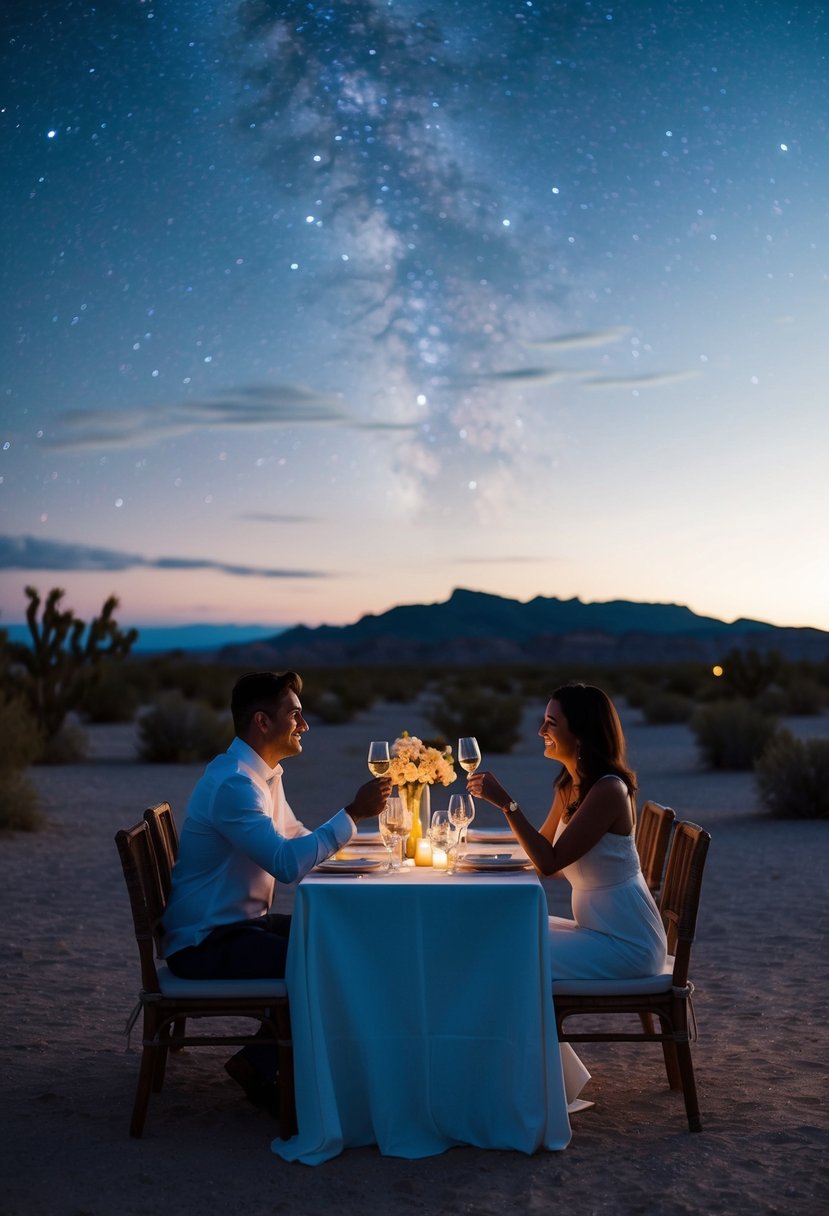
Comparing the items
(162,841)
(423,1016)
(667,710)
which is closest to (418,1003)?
(423,1016)

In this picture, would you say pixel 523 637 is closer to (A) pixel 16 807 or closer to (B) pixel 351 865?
(A) pixel 16 807

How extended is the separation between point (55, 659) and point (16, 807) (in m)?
9.43

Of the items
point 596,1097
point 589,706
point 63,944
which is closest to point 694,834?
point 589,706

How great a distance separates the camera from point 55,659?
2269cm

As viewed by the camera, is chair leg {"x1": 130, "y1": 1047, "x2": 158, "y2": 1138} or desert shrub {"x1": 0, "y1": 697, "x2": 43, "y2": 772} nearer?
chair leg {"x1": 130, "y1": 1047, "x2": 158, "y2": 1138}

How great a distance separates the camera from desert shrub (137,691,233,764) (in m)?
21.4

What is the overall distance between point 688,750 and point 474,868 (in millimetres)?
19823

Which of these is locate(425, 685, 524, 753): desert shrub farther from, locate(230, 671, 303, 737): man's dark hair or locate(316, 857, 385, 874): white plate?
locate(230, 671, 303, 737): man's dark hair

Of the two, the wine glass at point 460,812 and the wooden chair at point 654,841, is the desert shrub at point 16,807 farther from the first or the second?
the wine glass at point 460,812

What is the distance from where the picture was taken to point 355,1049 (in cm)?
470

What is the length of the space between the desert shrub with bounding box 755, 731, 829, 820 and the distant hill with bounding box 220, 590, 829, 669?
334ft

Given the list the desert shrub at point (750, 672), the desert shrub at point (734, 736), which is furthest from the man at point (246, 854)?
the desert shrub at point (750, 672)

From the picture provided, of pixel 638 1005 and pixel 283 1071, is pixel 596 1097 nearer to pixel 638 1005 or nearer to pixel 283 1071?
pixel 638 1005

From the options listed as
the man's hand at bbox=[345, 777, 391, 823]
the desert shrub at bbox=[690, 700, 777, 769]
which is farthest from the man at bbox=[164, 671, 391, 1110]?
the desert shrub at bbox=[690, 700, 777, 769]
